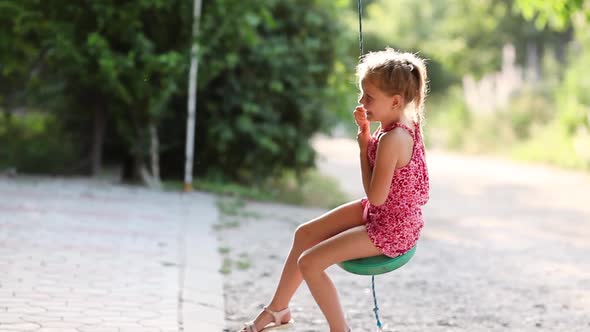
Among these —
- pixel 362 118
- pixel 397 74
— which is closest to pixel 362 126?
pixel 362 118

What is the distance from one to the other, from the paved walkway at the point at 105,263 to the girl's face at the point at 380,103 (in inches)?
58.3

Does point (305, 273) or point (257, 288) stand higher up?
point (305, 273)

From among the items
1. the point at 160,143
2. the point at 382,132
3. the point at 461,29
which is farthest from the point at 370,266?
the point at 461,29

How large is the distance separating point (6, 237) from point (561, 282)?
4249 millimetres

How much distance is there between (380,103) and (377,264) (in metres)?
0.70

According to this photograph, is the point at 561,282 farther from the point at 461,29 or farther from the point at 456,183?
the point at 461,29

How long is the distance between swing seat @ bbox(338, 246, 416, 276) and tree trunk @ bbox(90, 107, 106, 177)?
8.59 metres

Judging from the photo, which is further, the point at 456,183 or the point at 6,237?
the point at 456,183

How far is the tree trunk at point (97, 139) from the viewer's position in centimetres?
1183

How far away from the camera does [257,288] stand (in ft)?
19.1

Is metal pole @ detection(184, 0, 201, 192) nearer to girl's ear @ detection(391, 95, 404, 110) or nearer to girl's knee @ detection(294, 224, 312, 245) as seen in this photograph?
girl's knee @ detection(294, 224, 312, 245)

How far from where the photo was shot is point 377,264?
3.74 m

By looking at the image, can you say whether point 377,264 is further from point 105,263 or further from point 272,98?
point 272,98

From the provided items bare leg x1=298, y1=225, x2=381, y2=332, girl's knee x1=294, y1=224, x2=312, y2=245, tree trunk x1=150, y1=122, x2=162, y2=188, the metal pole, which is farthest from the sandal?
tree trunk x1=150, y1=122, x2=162, y2=188
